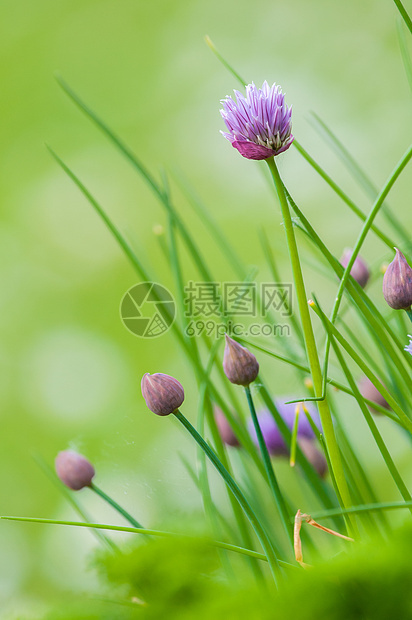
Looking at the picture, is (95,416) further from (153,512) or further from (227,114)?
(227,114)

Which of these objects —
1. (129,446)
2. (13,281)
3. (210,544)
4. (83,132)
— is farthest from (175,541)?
(83,132)

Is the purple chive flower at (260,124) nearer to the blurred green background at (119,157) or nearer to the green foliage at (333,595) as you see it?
the green foliage at (333,595)

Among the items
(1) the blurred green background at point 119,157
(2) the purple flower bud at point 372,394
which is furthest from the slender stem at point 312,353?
(1) the blurred green background at point 119,157

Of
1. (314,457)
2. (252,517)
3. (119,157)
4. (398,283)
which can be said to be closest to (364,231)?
(398,283)

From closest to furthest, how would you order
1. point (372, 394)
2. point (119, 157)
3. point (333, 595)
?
1. point (333, 595)
2. point (372, 394)
3. point (119, 157)

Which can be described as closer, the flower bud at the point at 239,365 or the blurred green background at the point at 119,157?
the flower bud at the point at 239,365

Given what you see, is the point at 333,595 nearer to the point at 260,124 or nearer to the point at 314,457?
the point at 260,124
